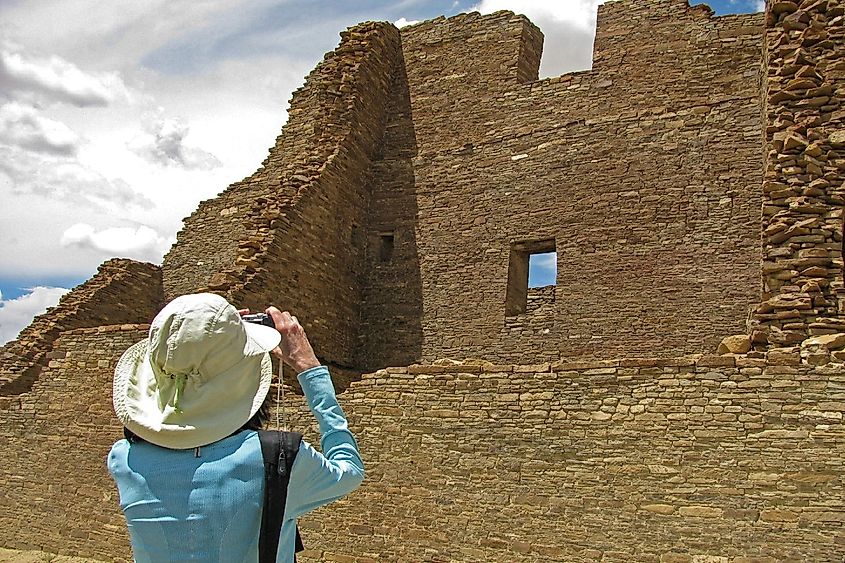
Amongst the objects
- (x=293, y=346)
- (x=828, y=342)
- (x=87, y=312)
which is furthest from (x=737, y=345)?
(x=87, y=312)

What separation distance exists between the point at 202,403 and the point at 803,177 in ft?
28.4

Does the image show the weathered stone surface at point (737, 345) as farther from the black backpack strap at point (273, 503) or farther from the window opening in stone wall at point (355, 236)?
the window opening in stone wall at point (355, 236)

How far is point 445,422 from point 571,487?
1671mm

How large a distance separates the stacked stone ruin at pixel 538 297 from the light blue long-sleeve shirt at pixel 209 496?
19.0 feet

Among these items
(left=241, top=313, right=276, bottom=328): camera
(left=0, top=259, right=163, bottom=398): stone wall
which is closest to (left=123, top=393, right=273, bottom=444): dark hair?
(left=241, top=313, right=276, bottom=328): camera

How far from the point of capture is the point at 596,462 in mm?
9273

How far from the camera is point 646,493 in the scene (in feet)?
29.4

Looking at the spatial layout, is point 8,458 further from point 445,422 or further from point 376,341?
point 445,422

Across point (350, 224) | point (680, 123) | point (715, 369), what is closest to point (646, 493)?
point (715, 369)

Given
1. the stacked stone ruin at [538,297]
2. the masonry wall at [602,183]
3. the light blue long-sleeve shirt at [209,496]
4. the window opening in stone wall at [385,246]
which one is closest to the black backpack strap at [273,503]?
the light blue long-sleeve shirt at [209,496]

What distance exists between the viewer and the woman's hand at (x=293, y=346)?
3340mm

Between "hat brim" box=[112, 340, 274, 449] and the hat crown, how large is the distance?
46mm

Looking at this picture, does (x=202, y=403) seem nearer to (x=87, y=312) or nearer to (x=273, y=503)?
(x=273, y=503)

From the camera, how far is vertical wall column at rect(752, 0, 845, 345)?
9164mm
